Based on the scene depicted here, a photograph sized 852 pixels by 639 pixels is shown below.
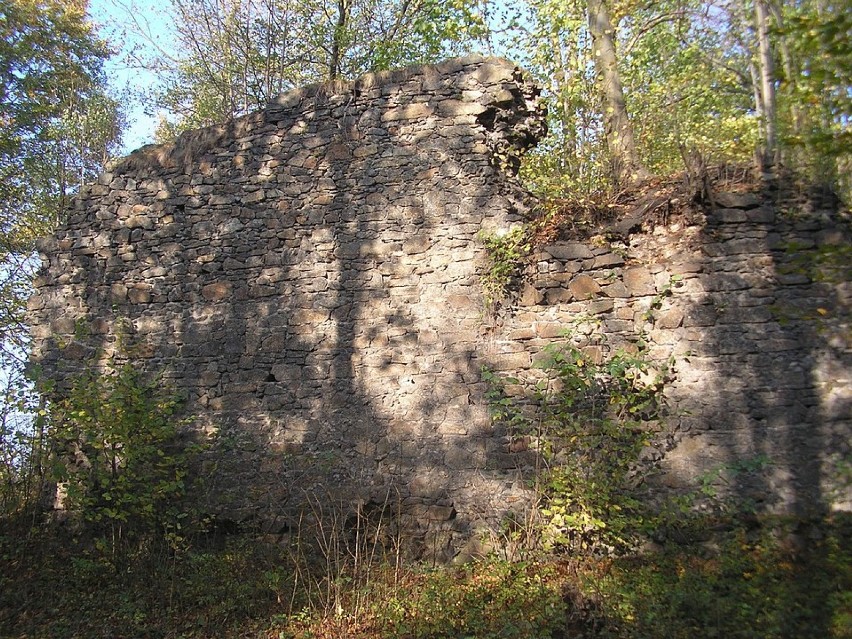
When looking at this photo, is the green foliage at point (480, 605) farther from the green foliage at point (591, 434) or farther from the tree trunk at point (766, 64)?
the tree trunk at point (766, 64)

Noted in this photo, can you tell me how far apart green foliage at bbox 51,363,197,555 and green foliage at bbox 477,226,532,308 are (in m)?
3.52

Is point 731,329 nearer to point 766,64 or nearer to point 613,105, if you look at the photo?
point 613,105

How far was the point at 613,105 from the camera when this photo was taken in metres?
8.98

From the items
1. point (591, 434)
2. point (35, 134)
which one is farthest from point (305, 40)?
point (591, 434)

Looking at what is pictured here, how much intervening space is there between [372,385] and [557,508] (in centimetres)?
218

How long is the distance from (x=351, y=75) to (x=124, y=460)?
10373 mm

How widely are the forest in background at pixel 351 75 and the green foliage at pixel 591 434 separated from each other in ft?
6.08

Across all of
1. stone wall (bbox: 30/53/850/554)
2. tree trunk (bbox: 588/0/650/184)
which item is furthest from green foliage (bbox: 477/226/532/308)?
tree trunk (bbox: 588/0/650/184)

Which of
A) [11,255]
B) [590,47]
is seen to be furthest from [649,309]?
A: [11,255]

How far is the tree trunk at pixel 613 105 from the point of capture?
21.4 feet

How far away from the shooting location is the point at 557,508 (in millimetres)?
5344

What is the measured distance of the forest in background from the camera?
663 centimetres

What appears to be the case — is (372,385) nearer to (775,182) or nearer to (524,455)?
(524,455)

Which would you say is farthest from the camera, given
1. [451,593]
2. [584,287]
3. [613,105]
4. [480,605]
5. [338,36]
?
[338,36]
